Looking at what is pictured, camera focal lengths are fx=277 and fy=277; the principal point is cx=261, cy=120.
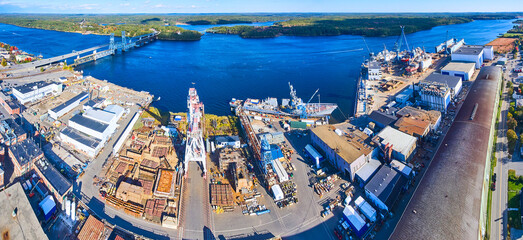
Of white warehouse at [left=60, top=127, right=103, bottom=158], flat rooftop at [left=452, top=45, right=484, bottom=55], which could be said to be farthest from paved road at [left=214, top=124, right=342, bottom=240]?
flat rooftop at [left=452, top=45, right=484, bottom=55]

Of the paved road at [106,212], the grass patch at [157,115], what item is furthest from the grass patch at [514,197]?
the grass patch at [157,115]

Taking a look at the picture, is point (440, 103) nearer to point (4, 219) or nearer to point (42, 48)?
point (4, 219)

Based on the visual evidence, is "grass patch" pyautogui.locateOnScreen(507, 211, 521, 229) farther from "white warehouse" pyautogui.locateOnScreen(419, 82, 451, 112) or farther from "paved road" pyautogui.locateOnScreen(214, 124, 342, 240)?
"white warehouse" pyautogui.locateOnScreen(419, 82, 451, 112)

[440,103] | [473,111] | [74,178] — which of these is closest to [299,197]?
[74,178]

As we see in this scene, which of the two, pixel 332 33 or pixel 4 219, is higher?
pixel 332 33

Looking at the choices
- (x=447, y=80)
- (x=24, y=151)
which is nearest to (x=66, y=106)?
(x=24, y=151)

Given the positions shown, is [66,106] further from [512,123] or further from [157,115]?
[512,123]
